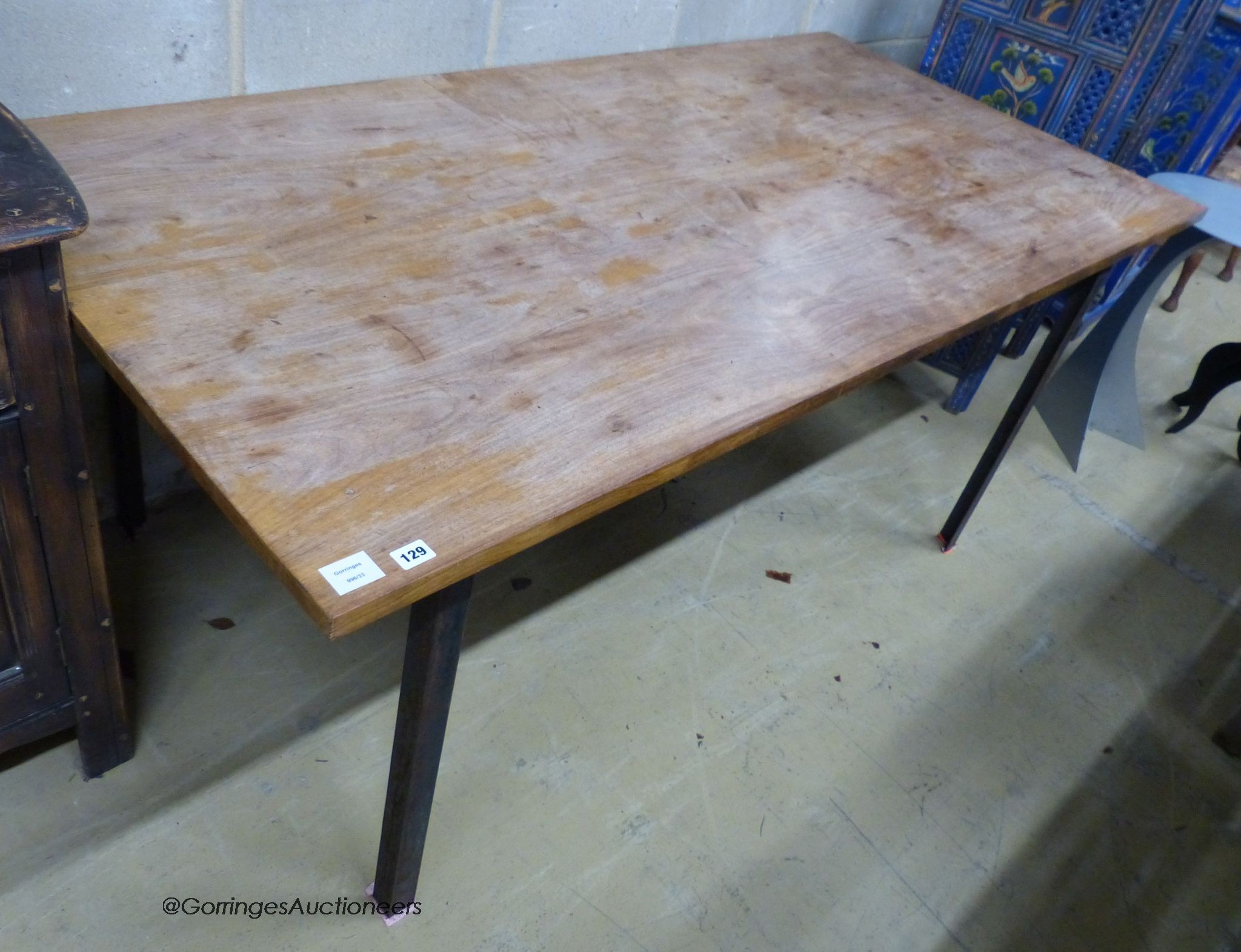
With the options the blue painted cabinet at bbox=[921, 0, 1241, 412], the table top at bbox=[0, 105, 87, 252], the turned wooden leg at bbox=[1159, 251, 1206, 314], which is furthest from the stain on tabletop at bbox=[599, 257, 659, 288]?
the turned wooden leg at bbox=[1159, 251, 1206, 314]

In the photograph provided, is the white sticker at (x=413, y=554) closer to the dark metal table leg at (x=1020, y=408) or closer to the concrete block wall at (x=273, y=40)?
the concrete block wall at (x=273, y=40)

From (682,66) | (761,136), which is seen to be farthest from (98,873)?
(682,66)

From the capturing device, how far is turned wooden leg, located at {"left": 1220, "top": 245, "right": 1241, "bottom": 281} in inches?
148

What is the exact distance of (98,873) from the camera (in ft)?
4.63

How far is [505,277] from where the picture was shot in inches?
50.0

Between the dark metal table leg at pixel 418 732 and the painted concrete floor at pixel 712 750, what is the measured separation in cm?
13

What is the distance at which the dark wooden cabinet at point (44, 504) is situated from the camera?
94cm

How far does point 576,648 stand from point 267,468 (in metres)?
1.05

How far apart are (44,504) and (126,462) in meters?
0.67

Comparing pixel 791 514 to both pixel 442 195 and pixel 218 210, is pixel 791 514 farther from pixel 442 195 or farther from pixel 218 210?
pixel 218 210

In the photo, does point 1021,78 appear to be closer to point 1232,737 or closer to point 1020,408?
point 1020,408

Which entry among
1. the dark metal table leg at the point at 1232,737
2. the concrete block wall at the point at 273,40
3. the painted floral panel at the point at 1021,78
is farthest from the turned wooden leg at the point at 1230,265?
the concrete block wall at the point at 273,40

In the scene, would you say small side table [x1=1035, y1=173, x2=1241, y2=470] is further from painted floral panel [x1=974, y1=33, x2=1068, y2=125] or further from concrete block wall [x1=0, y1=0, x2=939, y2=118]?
concrete block wall [x1=0, y1=0, x2=939, y2=118]

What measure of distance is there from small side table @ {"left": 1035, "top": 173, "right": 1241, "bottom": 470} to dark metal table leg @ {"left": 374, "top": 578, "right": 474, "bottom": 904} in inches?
83.4
